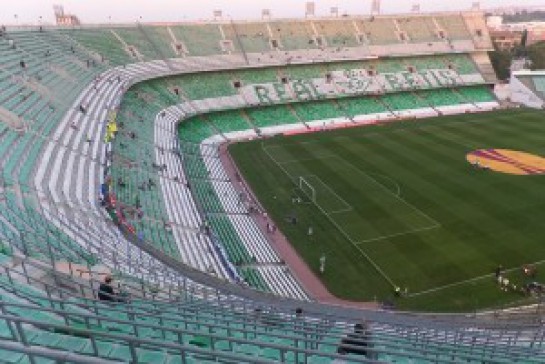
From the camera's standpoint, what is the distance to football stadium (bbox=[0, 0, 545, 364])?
973cm

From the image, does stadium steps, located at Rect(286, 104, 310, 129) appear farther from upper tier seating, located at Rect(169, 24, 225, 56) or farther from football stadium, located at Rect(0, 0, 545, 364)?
upper tier seating, located at Rect(169, 24, 225, 56)

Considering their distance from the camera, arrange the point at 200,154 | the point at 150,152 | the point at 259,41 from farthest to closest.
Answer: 1. the point at 259,41
2. the point at 200,154
3. the point at 150,152

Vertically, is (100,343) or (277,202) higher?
(100,343)

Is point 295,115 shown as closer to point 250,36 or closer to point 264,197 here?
point 250,36

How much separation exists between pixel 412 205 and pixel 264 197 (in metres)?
9.79

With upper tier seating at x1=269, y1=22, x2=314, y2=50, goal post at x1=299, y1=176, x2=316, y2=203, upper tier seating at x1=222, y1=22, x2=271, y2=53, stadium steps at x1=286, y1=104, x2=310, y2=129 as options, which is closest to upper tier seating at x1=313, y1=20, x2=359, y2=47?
upper tier seating at x1=269, y1=22, x2=314, y2=50

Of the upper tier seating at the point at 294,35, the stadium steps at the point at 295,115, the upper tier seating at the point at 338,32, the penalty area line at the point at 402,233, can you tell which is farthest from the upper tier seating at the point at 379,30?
the penalty area line at the point at 402,233

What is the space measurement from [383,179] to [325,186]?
14.1 feet

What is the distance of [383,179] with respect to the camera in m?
34.0

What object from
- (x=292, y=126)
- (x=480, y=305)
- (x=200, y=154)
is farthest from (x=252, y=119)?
(x=480, y=305)

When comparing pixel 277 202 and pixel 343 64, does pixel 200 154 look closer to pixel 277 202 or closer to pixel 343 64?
pixel 277 202

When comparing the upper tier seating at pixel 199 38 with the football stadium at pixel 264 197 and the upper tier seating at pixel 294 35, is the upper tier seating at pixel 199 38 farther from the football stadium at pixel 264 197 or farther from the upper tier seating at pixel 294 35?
the upper tier seating at pixel 294 35

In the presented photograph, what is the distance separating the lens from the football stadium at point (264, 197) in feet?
31.9

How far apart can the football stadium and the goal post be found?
17 centimetres
